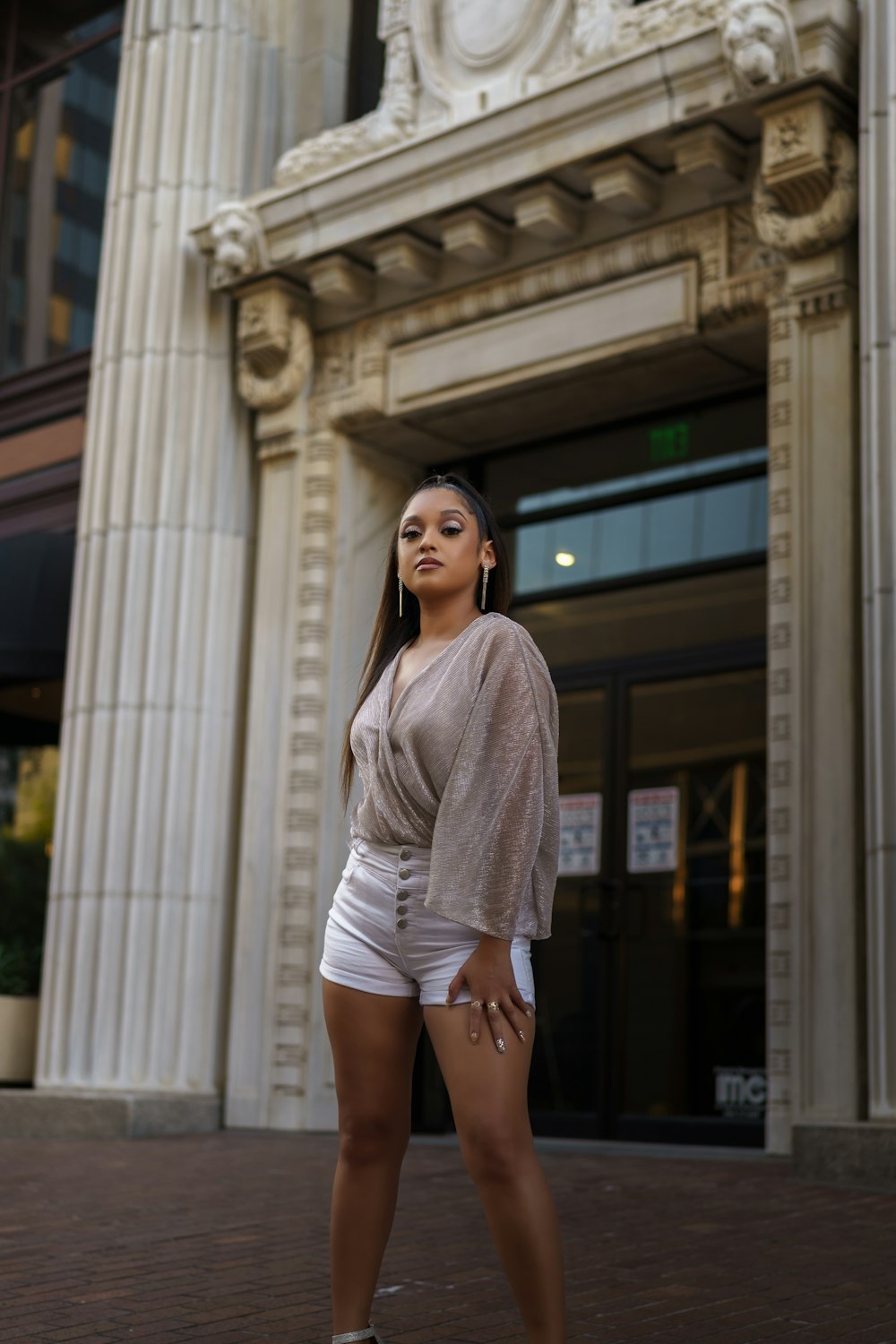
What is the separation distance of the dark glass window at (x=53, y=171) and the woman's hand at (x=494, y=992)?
10.6 m

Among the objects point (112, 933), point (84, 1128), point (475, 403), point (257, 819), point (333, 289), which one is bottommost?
point (84, 1128)

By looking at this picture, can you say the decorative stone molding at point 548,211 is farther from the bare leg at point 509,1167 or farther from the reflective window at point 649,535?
the bare leg at point 509,1167

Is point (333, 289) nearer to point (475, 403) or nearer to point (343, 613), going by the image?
point (475, 403)

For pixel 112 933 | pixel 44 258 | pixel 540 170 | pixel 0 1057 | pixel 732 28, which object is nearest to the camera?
pixel 732 28

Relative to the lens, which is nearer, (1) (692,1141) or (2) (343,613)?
(1) (692,1141)

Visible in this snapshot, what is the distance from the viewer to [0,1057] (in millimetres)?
11141

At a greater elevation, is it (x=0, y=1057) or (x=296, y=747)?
(x=296, y=747)

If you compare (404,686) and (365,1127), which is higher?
(404,686)

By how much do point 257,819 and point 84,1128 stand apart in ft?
7.21

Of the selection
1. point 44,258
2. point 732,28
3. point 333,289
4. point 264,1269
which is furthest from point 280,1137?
point 44,258

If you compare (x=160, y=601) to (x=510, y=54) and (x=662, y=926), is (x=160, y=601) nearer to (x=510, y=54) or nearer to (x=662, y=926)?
(x=662, y=926)

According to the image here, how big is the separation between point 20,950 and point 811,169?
796cm

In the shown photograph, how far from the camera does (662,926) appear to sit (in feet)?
32.9

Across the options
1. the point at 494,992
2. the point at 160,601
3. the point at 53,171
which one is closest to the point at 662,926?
the point at 160,601
